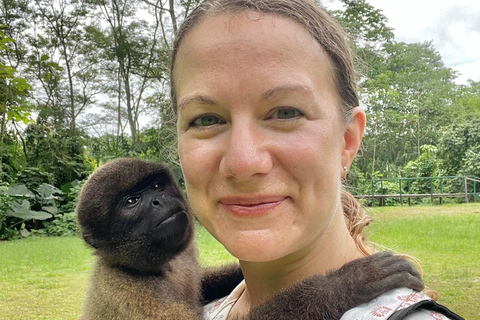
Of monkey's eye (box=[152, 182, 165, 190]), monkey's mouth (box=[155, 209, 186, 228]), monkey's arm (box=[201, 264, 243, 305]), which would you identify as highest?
monkey's eye (box=[152, 182, 165, 190])

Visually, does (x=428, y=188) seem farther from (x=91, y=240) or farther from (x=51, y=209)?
(x=51, y=209)

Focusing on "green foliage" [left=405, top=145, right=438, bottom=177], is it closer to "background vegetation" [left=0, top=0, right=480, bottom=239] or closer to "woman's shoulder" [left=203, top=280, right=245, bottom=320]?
"background vegetation" [left=0, top=0, right=480, bottom=239]

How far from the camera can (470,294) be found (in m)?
2.79

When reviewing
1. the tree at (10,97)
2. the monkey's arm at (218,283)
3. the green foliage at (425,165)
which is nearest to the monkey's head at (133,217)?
the monkey's arm at (218,283)

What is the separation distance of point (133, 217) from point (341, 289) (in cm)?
88

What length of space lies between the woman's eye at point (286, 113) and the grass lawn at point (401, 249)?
1.40m

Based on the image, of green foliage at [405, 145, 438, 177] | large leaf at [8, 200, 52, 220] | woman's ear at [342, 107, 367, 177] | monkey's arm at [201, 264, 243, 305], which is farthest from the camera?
large leaf at [8, 200, 52, 220]

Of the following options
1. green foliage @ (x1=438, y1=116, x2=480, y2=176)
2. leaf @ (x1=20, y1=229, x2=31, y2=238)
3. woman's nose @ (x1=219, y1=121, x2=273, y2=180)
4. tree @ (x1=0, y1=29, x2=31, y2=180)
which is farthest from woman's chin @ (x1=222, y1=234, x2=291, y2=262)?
leaf @ (x1=20, y1=229, x2=31, y2=238)

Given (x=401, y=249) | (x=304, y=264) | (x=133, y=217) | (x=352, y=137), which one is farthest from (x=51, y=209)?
(x=352, y=137)

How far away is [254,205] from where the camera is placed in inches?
29.9

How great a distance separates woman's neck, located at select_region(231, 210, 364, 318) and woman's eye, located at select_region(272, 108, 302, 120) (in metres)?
0.31

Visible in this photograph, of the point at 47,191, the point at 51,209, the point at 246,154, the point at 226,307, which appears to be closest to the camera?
the point at 246,154

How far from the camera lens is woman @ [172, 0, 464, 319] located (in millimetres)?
741

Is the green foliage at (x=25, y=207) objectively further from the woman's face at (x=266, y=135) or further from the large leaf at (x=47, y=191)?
the woman's face at (x=266, y=135)
